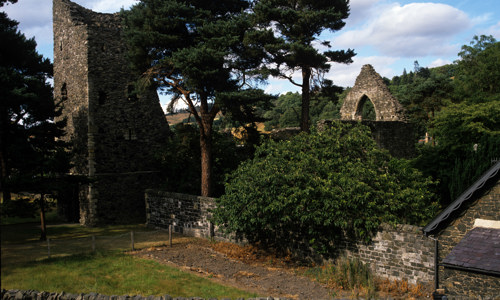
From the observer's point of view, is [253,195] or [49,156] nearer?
[253,195]

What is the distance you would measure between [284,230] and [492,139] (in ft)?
33.4

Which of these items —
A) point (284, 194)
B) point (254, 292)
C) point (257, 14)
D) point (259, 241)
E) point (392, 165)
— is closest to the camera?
point (254, 292)

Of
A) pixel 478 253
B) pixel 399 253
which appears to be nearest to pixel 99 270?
pixel 399 253

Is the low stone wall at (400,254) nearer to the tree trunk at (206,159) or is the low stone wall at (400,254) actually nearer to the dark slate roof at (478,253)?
the dark slate roof at (478,253)

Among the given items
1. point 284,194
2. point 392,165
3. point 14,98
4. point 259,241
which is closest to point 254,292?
point 284,194

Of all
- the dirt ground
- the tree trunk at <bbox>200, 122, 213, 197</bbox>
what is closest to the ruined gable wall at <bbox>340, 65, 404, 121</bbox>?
the tree trunk at <bbox>200, 122, 213, 197</bbox>

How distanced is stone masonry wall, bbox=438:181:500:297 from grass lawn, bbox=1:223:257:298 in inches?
215

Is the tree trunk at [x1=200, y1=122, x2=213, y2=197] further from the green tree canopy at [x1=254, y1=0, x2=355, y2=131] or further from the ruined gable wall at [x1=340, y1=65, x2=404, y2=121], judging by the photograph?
the ruined gable wall at [x1=340, y1=65, x2=404, y2=121]

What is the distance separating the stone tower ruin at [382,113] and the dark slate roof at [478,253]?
12.8m

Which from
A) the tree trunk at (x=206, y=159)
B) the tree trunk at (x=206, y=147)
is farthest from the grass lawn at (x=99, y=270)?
the tree trunk at (x=206, y=147)

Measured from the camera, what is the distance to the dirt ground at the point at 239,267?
1192cm

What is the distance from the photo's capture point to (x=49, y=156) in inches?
722

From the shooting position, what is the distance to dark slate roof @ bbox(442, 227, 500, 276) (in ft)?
31.2

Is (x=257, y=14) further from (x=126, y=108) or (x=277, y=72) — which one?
(x=126, y=108)
